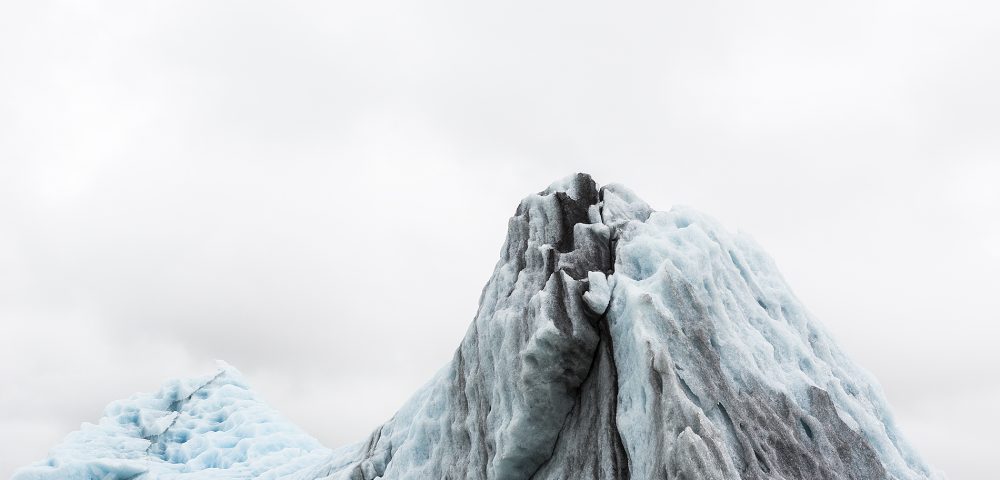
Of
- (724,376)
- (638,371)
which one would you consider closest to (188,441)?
(638,371)

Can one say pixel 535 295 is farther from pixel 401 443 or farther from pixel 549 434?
pixel 401 443

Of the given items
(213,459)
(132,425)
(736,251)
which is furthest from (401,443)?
(132,425)

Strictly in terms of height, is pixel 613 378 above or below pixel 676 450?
above

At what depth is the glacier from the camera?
13.3 metres

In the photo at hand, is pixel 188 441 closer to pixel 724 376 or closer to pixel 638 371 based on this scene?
pixel 638 371

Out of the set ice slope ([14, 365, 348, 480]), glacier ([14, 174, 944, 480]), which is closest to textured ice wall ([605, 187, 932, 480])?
glacier ([14, 174, 944, 480])

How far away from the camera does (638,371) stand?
1374cm

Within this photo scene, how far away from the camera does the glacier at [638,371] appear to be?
43.5 ft

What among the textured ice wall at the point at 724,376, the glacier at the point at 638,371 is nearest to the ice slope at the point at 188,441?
the glacier at the point at 638,371

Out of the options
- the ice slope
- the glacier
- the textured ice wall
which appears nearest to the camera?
the textured ice wall

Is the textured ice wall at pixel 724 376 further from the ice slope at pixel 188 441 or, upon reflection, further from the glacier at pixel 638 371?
the ice slope at pixel 188 441

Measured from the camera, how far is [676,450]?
39.3ft

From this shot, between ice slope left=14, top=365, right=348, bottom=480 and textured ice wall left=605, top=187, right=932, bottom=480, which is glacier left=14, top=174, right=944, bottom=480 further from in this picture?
ice slope left=14, top=365, right=348, bottom=480

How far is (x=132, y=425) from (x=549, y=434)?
32.4 meters
